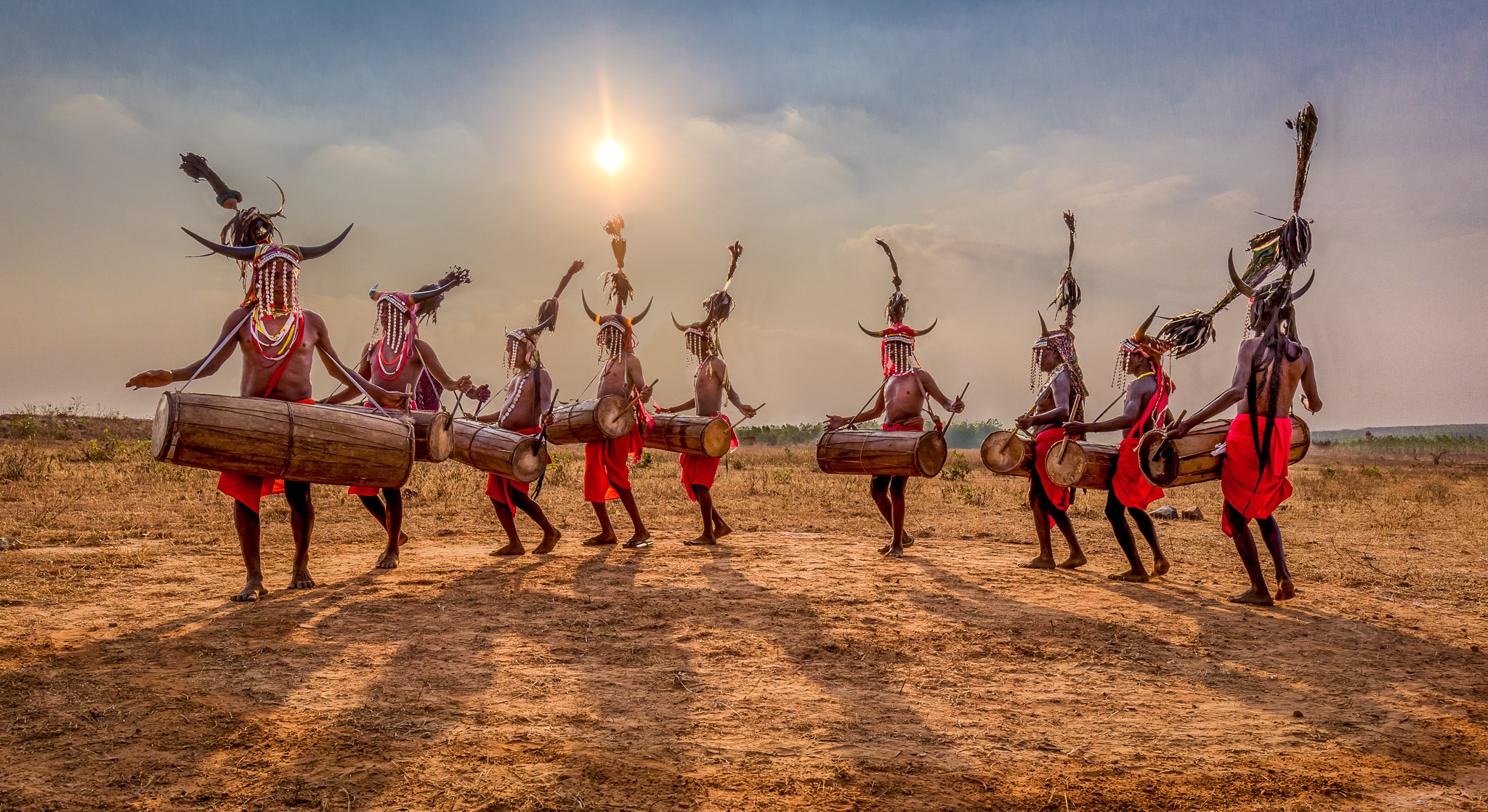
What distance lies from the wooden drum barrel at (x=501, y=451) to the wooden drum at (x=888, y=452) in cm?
269

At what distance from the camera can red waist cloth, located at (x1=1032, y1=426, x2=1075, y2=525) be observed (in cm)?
784

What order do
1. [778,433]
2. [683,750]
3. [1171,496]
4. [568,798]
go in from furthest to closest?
[778,433] → [1171,496] → [683,750] → [568,798]

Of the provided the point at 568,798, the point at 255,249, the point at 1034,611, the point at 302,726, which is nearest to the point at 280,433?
the point at 255,249

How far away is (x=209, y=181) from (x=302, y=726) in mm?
4524

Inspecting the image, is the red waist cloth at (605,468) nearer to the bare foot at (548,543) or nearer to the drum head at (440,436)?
the bare foot at (548,543)

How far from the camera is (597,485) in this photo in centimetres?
836

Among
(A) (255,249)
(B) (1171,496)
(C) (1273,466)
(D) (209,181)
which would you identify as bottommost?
(B) (1171,496)

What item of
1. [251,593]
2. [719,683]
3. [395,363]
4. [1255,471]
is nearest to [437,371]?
[395,363]

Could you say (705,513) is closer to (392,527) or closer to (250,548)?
(392,527)

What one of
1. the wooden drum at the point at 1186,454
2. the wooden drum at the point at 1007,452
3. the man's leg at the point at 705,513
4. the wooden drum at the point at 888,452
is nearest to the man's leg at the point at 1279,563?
the wooden drum at the point at 1186,454

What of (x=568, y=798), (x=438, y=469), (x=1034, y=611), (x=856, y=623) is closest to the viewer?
(x=568, y=798)

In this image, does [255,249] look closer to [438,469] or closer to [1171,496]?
[438,469]

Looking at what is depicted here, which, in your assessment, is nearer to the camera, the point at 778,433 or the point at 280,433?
the point at 280,433

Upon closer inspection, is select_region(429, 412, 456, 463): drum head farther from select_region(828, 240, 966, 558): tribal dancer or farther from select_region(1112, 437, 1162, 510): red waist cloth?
select_region(1112, 437, 1162, 510): red waist cloth
